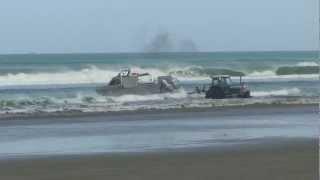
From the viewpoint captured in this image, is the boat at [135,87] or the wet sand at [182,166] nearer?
the wet sand at [182,166]

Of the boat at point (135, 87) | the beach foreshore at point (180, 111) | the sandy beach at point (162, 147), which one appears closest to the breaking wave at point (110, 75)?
the boat at point (135, 87)

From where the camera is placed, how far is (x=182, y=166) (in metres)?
11.5

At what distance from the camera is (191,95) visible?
115ft

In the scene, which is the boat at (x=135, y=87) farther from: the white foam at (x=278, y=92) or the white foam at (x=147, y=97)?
the white foam at (x=278, y=92)

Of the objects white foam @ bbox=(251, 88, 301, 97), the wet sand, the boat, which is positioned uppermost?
the boat

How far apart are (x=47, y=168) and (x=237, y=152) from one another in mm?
3363

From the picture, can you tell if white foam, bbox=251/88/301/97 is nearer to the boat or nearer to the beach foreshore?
the boat

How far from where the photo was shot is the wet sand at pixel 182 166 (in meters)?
10.5

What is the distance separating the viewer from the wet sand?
10484 millimetres

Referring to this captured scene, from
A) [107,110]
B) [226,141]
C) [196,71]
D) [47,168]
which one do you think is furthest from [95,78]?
[47,168]

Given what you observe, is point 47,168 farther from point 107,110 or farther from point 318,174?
point 107,110

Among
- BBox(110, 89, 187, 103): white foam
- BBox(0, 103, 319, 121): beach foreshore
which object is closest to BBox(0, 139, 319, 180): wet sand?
BBox(0, 103, 319, 121): beach foreshore

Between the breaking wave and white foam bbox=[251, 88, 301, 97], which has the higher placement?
the breaking wave

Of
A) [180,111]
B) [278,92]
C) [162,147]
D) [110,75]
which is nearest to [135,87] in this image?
[278,92]
